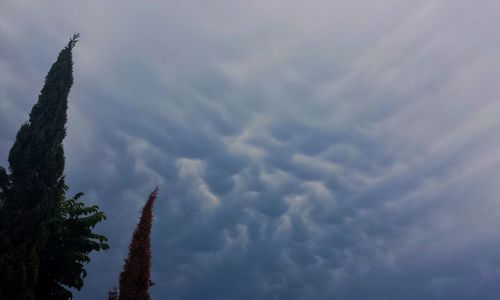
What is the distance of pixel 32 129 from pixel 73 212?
20.9ft

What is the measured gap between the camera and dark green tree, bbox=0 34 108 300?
78.2 ft

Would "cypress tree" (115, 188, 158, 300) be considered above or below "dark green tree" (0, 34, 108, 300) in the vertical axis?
below

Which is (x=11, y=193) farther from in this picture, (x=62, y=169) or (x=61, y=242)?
(x=61, y=242)

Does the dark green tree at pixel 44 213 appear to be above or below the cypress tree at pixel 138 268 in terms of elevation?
above

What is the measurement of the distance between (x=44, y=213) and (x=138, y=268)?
710 cm

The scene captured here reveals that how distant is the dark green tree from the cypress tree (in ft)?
17.3

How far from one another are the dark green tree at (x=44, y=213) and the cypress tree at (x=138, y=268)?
17.3ft

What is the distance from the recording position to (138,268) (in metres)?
22.9

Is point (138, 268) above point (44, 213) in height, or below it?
below

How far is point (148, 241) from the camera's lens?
2373 cm

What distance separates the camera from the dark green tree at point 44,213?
2384 centimetres

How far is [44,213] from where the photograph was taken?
25.5m

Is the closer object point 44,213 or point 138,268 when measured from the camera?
point 138,268

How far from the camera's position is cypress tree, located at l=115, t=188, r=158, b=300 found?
73.9 feet
